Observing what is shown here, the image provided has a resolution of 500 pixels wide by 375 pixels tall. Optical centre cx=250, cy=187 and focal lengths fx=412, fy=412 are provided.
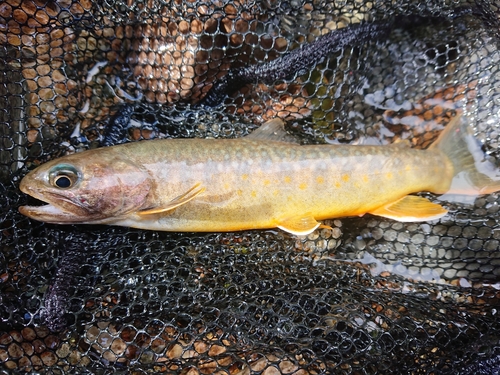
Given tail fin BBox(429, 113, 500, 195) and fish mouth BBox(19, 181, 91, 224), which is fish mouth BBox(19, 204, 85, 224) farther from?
tail fin BBox(429, 113, 500, 195)

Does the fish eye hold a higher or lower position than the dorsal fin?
lower

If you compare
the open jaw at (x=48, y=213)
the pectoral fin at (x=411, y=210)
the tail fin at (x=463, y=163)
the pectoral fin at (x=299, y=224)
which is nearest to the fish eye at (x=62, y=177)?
the open jaw at (x=48, y=213)

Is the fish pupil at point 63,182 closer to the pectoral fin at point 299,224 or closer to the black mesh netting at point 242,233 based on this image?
the black mesh netting at point 242,233

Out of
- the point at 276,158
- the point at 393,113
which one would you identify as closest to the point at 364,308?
the point at 276,158

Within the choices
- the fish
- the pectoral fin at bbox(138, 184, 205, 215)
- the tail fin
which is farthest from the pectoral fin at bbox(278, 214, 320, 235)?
the tail fin

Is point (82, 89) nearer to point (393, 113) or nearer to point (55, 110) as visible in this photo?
point (55, 110)

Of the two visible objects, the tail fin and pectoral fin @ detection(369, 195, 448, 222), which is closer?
pectoral fin @ detection(369, 195, 448, 222)

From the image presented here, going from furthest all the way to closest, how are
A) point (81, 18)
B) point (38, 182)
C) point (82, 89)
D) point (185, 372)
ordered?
point (82, 89), point (81, 18), point (185, 372), point (38, 182)
